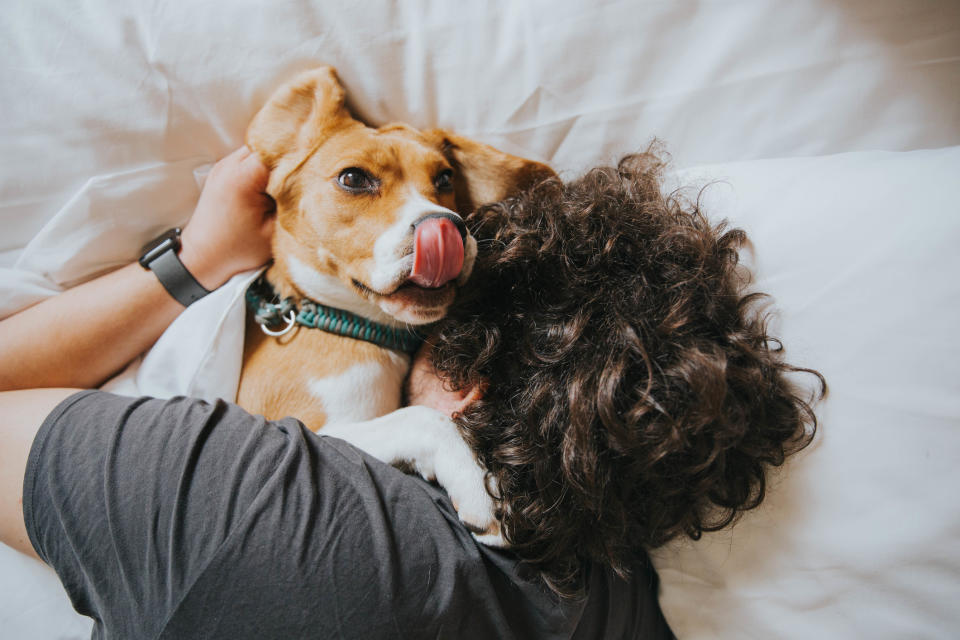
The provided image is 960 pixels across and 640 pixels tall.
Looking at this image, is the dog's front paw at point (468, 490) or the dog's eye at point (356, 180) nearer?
the dog's front paw at point (468, 490)

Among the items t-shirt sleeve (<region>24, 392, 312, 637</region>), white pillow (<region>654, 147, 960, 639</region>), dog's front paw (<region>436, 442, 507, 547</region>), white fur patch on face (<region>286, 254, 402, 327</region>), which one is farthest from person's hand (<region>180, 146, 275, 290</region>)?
white pillow (<region>654, 147, 960, 639</region>)

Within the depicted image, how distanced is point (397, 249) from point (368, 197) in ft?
0.54

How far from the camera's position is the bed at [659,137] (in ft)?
2.56

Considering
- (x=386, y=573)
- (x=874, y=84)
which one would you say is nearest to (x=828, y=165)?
(x=874, y=84)

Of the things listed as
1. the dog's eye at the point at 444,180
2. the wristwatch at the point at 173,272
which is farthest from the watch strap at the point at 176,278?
the dog's eye at the point at 444,180

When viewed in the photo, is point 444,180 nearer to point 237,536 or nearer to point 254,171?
point 254,171

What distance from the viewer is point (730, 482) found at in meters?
0.78

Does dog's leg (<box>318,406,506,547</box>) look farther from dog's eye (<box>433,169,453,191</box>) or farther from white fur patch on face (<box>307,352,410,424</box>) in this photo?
dog's eye (<box>433,169,453,191</box>)

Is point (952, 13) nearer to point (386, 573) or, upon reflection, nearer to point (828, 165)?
point (828, 165)

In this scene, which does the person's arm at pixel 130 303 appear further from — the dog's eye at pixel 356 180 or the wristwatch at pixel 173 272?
the dog's eye at pixel 356 180

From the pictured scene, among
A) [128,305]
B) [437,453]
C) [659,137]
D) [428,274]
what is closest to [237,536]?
[437,453]

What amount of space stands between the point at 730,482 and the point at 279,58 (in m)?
1.11

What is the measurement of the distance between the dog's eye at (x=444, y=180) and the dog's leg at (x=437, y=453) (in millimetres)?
421

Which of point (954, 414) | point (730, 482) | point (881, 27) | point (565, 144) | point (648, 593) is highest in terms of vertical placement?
point (881, 27)
